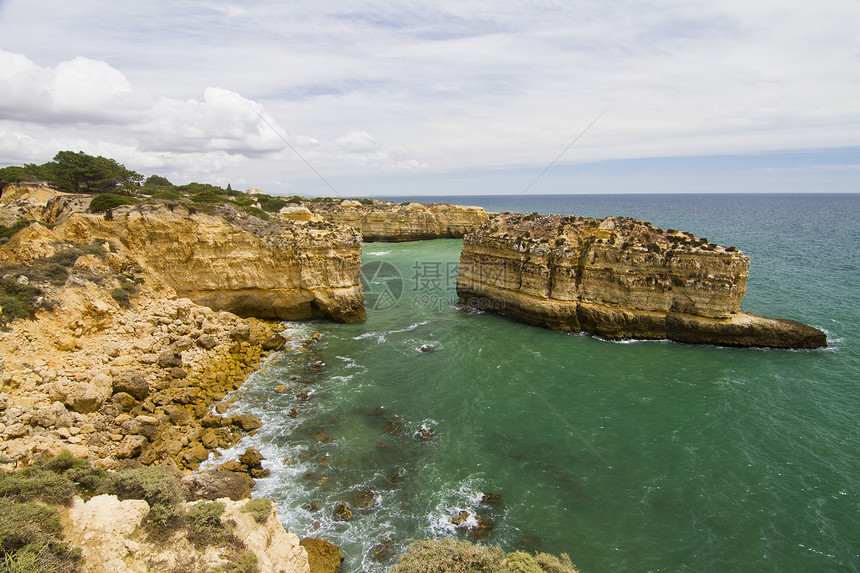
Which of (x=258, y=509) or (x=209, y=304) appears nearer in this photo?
(x=258, y=509)

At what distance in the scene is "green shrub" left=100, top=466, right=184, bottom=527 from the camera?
800 centimetres

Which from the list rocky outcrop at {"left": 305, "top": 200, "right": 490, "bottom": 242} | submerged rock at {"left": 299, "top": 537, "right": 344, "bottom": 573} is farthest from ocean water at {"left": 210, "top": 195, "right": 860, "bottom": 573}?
rocky outcrop at {"left": 305, "top": 200, "right": 490, "bottom": 242}

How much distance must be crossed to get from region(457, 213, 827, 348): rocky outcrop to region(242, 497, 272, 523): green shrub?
2195cm

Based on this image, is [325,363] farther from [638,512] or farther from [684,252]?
[684,252]

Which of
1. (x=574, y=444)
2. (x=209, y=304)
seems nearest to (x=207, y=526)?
(x=574, y=444)

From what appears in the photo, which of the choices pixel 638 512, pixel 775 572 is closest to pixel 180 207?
pixel 638 512

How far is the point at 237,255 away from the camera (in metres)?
25.3

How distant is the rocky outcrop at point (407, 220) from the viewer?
70.6 m

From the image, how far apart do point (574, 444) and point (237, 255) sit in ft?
71.8

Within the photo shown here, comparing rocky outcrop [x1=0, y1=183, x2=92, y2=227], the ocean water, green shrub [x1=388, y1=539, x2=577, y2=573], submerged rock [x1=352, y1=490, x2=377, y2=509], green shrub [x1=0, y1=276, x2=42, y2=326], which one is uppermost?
rocky outcrop [x1=0, y1=183, x2=92, y2=227]

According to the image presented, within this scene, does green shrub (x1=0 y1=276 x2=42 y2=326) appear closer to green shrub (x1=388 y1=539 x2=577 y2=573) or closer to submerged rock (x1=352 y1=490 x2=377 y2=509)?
submerged rock (x1=352 y1=490 x2=377 y2=509)

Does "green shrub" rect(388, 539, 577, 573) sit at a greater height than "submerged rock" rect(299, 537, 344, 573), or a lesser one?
greater

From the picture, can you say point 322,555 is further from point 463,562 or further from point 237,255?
point 237,255

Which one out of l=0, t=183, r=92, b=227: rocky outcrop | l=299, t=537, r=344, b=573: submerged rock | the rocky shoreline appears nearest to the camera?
l=299, t=537, r=344, b=573: submerged rock
